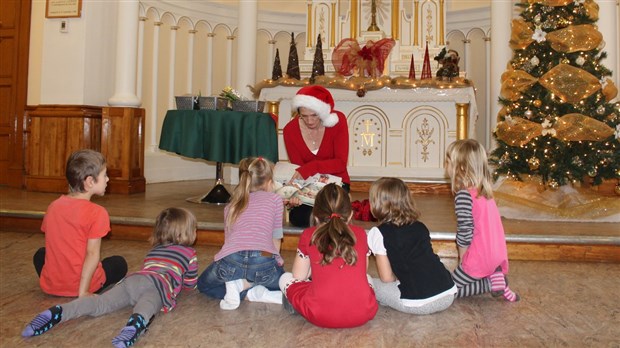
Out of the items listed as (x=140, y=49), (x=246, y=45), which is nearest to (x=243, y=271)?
(x=140, y=49)

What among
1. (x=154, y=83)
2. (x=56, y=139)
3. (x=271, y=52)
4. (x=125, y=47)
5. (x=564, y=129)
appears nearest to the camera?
(x=564, y=129)

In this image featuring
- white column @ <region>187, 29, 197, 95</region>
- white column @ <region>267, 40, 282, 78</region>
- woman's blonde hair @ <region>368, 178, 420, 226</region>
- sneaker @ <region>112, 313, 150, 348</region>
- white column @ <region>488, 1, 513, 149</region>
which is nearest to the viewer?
sneaker @ <region>112, 313, 150, 348</region>

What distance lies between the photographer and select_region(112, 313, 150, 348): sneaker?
7.05 feet

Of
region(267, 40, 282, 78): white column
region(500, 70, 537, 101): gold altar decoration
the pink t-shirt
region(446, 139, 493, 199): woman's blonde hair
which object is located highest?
region(267, 40, 282, 78): white column

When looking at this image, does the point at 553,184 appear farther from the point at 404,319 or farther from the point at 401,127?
the point at 404,319

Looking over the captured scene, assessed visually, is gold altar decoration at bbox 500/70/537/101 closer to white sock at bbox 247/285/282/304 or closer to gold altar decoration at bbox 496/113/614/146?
gold altar decoration at bbox 496/113/614/146

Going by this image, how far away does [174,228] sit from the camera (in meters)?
2.73

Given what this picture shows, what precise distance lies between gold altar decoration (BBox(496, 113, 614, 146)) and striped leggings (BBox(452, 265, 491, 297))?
8.38 ft

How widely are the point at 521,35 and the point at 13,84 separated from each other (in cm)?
617

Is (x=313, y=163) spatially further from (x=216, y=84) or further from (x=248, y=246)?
(x=216, y=84)

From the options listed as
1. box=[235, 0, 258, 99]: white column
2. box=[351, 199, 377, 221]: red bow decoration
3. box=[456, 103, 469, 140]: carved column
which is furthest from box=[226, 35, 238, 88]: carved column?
box=[351, 199, 377, 221]: red bow decoration

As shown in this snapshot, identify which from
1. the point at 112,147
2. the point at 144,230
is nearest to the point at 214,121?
the point at 144,230

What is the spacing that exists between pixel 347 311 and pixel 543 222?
2.98 metres

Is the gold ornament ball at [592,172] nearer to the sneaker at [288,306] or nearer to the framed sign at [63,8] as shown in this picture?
the sneaker at [288,306]
